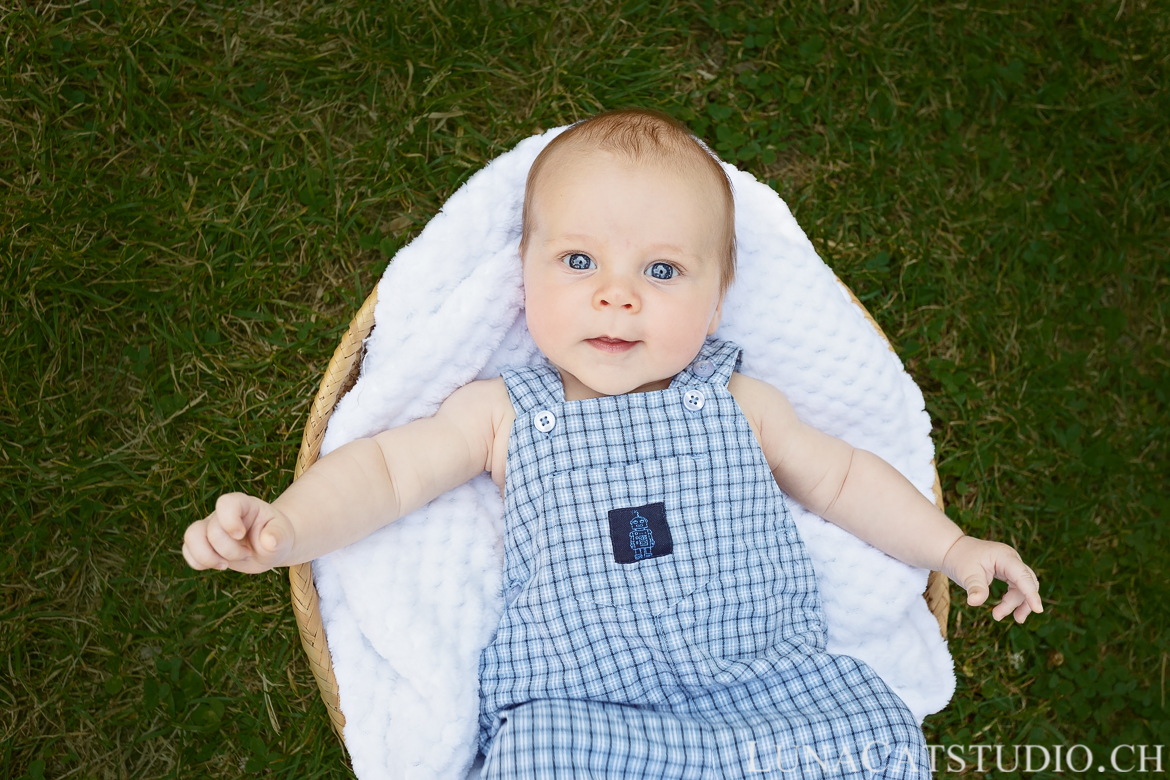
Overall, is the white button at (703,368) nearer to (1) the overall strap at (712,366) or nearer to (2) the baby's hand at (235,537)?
(1) the overall strap at (712,366)

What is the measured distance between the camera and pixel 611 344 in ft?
5.77

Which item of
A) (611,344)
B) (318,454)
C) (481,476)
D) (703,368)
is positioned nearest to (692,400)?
(703,368)

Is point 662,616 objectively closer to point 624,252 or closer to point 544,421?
point 544,421

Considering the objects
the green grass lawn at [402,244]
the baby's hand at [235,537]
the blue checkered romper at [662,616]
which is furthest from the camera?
the green grass lawn at [402,244]

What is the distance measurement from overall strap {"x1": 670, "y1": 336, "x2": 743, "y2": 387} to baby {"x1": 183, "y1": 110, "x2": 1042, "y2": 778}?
0.01 meters

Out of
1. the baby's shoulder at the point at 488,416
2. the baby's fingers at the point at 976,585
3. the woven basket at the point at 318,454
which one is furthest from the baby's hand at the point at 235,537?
the baby's fingers at the point at 976,585

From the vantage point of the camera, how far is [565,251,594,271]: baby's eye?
1.76 m

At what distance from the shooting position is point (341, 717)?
1.86m

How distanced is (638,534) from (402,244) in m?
1.14

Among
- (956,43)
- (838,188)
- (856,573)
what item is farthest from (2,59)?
(956,43)

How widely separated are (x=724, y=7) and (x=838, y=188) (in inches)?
24.5

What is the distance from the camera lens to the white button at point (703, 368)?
6.37ft

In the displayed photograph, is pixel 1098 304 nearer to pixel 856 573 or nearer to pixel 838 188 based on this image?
pixel 838 188

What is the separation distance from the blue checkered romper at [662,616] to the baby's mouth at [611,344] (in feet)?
0.44
